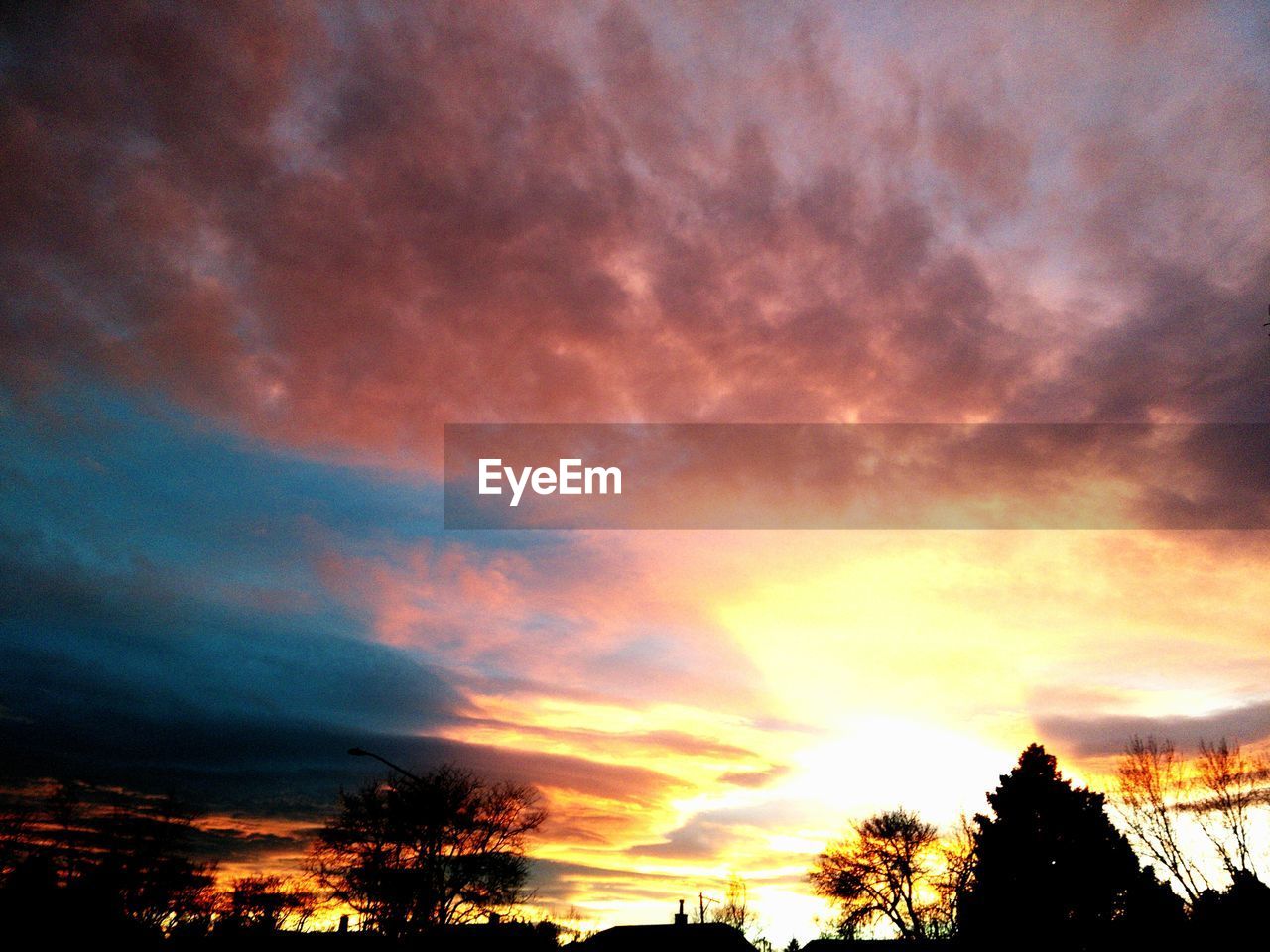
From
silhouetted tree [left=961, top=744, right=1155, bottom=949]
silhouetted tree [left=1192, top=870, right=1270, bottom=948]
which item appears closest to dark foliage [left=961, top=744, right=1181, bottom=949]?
silhouetted tree [left=961, top=744, right=1155, bottom=949]

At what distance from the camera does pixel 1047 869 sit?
2040 inches

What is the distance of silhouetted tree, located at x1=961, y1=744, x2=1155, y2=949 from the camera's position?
48344 millimetres

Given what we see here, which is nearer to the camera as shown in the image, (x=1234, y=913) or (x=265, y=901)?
(x=1234, y=913)

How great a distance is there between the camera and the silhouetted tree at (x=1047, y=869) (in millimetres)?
48344

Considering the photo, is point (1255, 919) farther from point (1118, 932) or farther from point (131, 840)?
point (131, 840)

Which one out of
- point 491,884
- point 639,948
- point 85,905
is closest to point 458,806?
point 491,884

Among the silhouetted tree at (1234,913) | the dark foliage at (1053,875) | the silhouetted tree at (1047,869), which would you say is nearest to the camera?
the silhouetted tree at (1234,913)

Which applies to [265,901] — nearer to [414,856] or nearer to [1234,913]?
[414,856]

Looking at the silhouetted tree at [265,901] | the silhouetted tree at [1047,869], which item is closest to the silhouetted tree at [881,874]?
the silhouetted tree at [1047,869]

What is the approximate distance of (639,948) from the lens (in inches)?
2213

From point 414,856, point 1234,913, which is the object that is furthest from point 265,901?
point 1234,913

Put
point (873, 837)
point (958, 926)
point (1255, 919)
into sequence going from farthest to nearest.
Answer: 1. point (873, 837)
2. point (958, 926)
3. point (1255, 919)

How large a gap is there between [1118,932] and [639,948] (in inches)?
1215

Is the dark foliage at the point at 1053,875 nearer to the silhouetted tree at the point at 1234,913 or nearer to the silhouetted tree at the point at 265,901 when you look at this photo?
the silhouetted tree at the point at 1234,913
